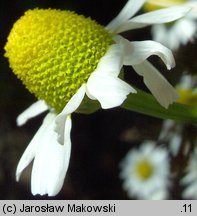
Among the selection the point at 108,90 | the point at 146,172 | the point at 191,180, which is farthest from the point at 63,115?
the point at 146,172

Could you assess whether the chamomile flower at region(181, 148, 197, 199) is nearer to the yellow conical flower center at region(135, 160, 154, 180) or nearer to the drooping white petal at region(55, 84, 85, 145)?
the yellow conical flower center at region(135, 160, 154, 180)

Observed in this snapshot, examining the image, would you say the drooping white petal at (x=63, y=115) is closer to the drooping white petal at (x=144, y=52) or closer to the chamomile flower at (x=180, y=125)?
the drooping white petal at (x=144, y=52)

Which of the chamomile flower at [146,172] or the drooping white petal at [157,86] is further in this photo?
the chamomile flower at [146,172]

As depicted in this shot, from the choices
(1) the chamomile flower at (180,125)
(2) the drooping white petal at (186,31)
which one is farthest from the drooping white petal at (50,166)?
(2) the drooping white petal at (186,31)

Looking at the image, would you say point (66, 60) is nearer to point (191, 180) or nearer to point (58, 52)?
point (58, 52)

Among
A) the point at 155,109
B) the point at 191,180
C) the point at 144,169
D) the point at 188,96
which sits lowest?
the point at 144,169
